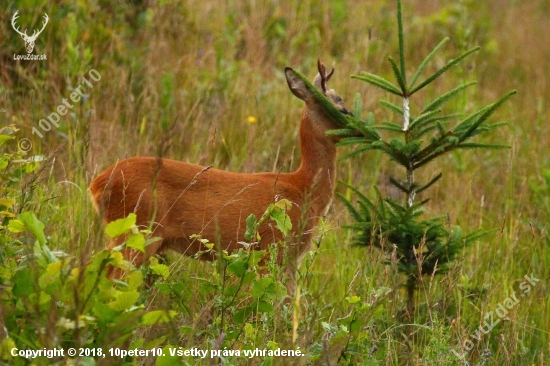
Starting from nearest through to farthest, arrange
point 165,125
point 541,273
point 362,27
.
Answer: point 541,273 → point 165,125 → point 362,27

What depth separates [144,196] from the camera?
4.38m

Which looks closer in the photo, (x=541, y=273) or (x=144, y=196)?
(x=144, y=196)

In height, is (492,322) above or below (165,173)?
below

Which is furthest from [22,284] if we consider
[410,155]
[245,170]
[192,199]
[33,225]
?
[245,170]

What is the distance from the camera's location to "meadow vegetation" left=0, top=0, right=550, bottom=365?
2935 millimetres

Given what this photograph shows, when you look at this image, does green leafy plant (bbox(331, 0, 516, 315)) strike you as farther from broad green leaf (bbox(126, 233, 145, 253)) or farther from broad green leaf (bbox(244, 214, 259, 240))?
broad green leaf (bbox(126, 233, 145, 253))

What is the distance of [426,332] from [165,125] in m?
2.99

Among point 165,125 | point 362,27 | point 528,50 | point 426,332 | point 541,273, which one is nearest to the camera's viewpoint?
point 426,332

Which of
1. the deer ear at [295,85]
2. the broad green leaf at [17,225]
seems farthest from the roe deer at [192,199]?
the broad green leaf at [17,225]

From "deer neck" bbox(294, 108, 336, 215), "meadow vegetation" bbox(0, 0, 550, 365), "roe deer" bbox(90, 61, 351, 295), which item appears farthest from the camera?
"deer neck" bbox(294, 108, 336, 215)

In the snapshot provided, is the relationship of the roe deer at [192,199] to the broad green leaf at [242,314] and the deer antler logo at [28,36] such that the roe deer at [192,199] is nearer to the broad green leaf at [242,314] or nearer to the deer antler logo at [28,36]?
the broad green leaf at [242,314]

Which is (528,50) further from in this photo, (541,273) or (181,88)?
(541,273)

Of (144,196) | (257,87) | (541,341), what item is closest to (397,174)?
(257,87)

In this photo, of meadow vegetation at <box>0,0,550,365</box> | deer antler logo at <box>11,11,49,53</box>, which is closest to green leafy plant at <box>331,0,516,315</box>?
meadow vegetation at <box>0,0,550,365</box>
